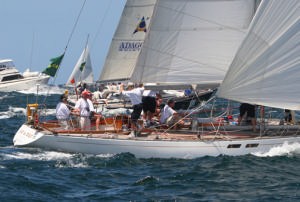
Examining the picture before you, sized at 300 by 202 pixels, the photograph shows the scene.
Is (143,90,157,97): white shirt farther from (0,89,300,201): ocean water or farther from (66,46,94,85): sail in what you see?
(66,46,94,85): sail

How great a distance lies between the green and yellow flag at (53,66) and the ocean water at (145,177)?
2641 mm

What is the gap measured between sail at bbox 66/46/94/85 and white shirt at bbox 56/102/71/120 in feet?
88.4

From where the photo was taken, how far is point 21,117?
106 ft

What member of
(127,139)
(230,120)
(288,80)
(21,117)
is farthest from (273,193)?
(21,117)

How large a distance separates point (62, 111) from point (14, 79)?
59270 mm

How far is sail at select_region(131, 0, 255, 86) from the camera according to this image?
1705cm

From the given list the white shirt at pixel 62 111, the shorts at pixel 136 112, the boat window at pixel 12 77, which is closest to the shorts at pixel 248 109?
the shorts at pixel 136 112

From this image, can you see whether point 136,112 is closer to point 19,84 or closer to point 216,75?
point 216,75

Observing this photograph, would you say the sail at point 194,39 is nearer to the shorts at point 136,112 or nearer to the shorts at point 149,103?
the shorts at point 149,103

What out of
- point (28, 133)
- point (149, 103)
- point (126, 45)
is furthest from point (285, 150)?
point (126, 45)

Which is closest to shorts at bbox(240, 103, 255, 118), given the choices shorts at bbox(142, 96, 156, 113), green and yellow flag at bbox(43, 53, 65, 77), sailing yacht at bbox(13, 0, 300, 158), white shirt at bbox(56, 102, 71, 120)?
sailing yacht at bbox(13, 0, 300, 158)

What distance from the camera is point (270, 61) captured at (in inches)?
607

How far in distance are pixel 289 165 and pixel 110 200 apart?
16.9 feet

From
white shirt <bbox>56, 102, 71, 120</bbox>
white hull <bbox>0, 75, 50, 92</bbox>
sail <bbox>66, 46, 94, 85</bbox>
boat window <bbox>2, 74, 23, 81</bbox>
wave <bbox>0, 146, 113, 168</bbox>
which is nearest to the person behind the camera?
wave <bbox>0, 146, 113, 168</bbox>
